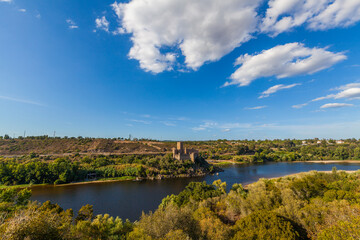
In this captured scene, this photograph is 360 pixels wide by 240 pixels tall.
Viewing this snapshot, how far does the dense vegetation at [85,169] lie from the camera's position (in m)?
47.8

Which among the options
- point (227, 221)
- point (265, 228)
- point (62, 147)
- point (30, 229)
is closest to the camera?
point (30, 229)

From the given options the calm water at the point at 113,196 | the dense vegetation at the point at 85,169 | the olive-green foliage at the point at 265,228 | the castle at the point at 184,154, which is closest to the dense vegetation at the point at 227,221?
the olive-green foliage at the point at 265,228

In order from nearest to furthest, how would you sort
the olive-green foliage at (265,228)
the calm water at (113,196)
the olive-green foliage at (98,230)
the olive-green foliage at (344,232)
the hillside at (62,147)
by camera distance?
the olive-green foliage at (344,232) → the olive-green foliage at (265,228) → the olive-green foliage at (98,230) → the calm water at (113,196) → the hillside at (62,147)

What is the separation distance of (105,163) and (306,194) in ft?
210

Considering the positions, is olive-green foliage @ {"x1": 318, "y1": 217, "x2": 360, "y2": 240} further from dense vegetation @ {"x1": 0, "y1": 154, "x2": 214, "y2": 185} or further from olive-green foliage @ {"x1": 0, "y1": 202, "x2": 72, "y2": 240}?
dense vegetation @ {"x1": 0, "y1": 154, "x2": 214, "y2": 185}

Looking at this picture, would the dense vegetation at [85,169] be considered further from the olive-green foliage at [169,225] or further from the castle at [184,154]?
the olive-green foliage at [169,225]

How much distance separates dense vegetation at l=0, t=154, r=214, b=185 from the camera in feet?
157

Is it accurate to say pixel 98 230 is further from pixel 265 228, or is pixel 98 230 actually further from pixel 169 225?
pixel 265 228

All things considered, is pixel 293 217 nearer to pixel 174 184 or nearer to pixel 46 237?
pixel 46 237

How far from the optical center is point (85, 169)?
55906 mm

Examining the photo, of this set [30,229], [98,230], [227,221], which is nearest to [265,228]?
[227,221]

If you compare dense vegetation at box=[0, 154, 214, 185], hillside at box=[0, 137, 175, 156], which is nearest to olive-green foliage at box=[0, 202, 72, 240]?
dense vegetation at box=[0, 154, 214, 185]

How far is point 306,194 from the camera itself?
2281cm

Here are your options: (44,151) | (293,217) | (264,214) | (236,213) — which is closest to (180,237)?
(264,214)
